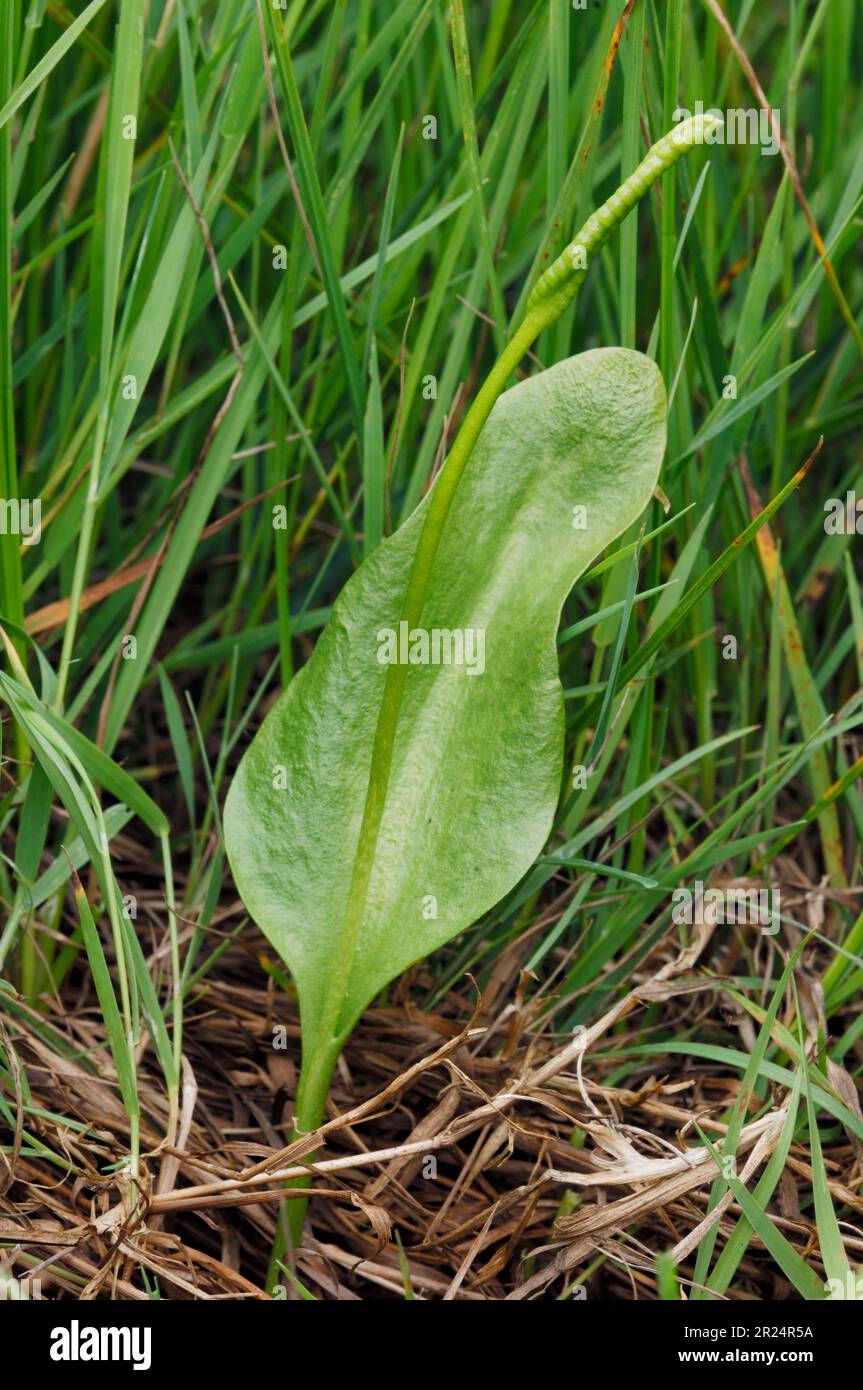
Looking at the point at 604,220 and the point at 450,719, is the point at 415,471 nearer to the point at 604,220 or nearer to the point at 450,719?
the point at 450,719

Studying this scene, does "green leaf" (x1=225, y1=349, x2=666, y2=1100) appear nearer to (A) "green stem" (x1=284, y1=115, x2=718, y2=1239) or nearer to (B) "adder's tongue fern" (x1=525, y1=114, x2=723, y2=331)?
(A) "green stem" (x1=284, y1=115, x2=718, y2=1239)

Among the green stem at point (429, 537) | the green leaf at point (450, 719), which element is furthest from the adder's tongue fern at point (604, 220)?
the green leaf at point (450, 719)

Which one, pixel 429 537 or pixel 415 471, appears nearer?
pixel 429 537

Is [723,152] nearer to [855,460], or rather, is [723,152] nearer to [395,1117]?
[855,460]

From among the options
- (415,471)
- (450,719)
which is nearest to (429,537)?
(450,719)

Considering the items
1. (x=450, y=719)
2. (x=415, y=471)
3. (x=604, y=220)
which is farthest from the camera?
(x=415, y=471)

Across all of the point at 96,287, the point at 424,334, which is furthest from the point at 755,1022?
the point at 96,287
